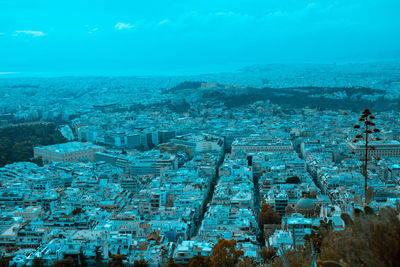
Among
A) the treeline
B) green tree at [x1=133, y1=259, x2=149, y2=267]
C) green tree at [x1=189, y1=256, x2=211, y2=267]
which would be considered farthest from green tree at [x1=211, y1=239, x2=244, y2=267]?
the treeline

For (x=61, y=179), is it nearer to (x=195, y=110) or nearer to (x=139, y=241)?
(x=139, y=241)

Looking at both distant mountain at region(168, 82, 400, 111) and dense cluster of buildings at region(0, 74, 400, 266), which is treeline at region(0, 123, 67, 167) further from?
distant mountain at region(168, 82, 400, 111)

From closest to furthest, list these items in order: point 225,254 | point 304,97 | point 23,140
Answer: point 225,254 → point 23,140 → point 304,97

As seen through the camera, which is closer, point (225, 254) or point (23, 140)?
point (225, 254)

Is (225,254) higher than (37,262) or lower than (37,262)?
higher

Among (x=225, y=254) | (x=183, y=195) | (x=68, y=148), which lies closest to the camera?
(x=225, y=254)

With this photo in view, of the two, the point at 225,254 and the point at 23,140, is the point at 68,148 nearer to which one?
the point at 23,140

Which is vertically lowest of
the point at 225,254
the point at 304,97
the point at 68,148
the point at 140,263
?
the point at 68,148

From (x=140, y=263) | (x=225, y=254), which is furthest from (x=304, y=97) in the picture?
(x=140, y=263)

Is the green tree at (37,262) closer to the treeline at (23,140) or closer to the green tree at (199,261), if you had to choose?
the green tree at (199,261)

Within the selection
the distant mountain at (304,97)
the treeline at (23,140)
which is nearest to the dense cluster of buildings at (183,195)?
the treeline at (23,140)
